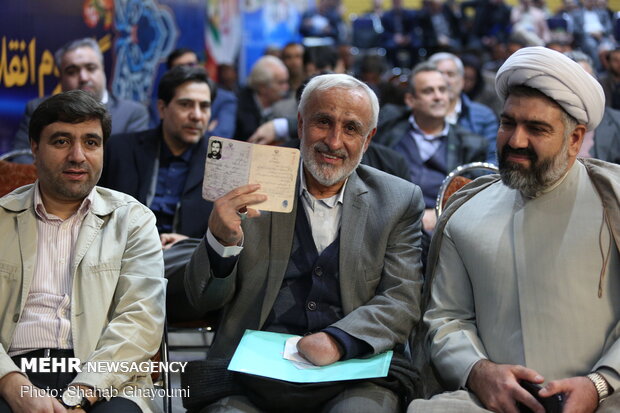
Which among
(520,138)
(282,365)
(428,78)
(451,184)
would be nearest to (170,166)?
(451,184)

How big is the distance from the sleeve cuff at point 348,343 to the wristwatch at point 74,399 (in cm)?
89

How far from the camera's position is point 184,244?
4105mm

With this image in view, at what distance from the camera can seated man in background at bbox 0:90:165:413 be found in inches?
120

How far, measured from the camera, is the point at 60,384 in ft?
9.96

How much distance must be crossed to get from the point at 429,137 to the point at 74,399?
3.85 meters

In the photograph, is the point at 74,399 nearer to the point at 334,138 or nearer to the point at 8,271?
the point at 8,271

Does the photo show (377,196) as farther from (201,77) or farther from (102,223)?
(201,77)

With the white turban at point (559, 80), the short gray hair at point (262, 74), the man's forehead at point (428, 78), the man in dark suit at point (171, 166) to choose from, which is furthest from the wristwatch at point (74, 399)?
the short gray hair at point (262, 74)

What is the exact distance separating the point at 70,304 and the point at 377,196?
1279 mm

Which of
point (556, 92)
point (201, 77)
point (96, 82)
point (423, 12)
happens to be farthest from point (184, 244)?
point (423, 12)

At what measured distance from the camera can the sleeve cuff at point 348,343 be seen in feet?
9.98

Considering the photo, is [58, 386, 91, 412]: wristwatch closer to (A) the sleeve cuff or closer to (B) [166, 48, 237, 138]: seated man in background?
(A) the sleeve cuff

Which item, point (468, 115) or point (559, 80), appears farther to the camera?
point (468, 115)

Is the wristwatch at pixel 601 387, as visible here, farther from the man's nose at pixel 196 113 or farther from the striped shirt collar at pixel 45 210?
the man's nose at pixel 196 113
